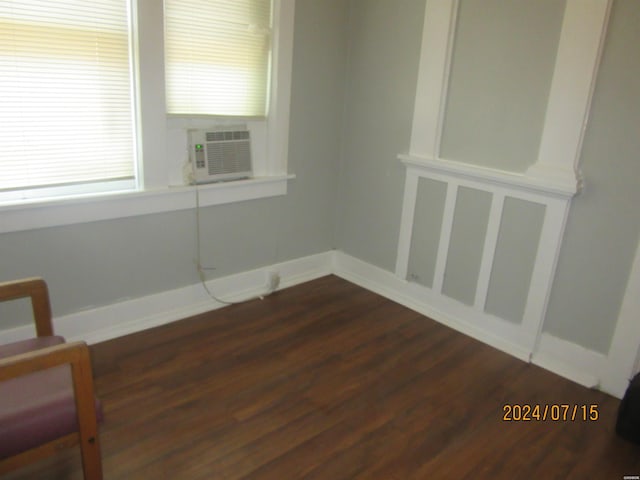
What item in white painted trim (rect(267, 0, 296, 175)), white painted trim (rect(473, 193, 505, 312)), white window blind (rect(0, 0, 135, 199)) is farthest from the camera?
white painted trim (rect(267, 0, 296, 175))

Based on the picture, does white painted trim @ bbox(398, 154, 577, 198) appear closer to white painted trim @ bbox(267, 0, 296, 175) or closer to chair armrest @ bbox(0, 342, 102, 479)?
white painted trim @ bbox(267, 0, 296, 175)

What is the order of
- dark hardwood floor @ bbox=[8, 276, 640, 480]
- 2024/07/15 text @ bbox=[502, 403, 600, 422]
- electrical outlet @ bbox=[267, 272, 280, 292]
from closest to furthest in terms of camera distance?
dark hardwood floor @ bbox=[8, 276, 640, 480]
2024/07/15 text @ bbox=[502, 403, 600, 422]
electrical outlet @ bbox=[267, 272, 280, 292]

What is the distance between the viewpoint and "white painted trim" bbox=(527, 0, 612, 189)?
221cm

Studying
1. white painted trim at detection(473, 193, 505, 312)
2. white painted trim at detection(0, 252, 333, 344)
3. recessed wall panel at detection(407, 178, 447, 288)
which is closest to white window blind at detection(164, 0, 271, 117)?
white painted trim at detection(0, 252, 333, 344)

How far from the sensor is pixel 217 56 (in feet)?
8.82

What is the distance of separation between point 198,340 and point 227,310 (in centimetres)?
38

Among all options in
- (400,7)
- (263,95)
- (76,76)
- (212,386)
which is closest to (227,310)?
(212,386)

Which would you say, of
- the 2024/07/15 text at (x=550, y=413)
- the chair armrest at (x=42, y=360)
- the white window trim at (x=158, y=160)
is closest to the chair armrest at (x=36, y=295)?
the chair armrest at (x=42, y=360)

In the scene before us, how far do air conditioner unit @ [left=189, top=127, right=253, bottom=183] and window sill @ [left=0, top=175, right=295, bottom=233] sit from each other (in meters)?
0.05

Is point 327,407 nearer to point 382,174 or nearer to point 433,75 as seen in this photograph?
point 382,174

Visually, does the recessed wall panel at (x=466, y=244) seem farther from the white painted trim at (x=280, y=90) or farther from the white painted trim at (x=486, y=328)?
the white painted trim at (x=280, y=90)

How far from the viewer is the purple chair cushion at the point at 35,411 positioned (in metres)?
1.38

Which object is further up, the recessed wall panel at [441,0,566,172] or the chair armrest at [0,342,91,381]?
the recessed wall panel at [441,0,566,172]

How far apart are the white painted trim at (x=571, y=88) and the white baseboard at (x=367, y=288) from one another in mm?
887
